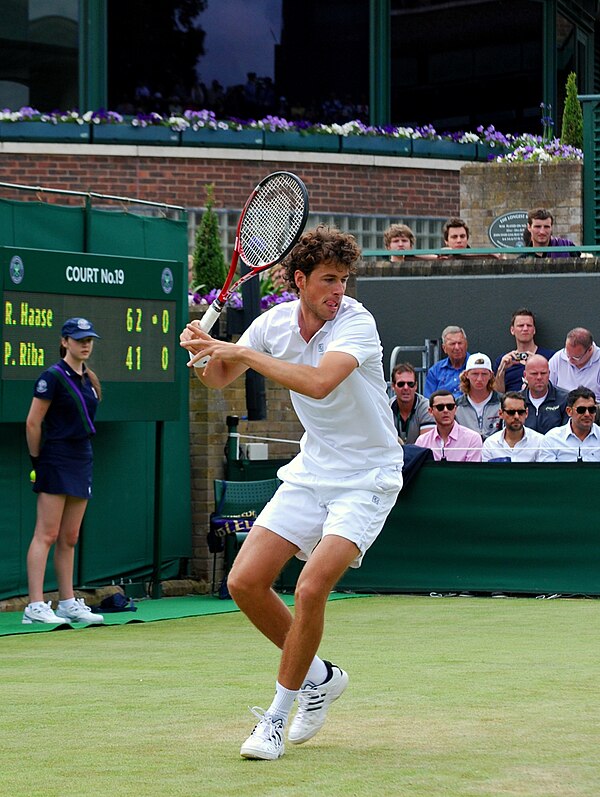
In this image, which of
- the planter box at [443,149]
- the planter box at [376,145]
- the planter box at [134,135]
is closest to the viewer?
the planter box at [134,135]

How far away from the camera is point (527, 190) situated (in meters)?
18.6

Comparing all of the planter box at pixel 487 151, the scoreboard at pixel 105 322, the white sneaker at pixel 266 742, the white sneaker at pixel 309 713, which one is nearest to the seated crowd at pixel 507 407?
the scoreboard at pixel 105 322

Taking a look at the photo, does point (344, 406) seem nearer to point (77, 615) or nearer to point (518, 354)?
point (77, 615)

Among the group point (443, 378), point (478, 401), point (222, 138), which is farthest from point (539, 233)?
point (222, 138)

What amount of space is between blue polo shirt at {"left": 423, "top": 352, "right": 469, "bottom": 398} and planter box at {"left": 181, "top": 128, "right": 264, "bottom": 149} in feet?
21.8

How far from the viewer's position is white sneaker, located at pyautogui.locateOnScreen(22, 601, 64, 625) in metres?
11.2

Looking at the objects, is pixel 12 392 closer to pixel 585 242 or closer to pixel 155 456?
pixel 155 456

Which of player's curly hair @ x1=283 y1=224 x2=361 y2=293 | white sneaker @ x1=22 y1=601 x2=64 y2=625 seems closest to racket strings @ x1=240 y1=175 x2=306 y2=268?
player's curly hair @ x1=283 y1=224 x2=361 y2=293

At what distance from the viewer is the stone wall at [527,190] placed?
61.0 feet

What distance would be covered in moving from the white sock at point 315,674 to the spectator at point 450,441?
7.38 meters

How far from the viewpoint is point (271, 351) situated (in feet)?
20.5

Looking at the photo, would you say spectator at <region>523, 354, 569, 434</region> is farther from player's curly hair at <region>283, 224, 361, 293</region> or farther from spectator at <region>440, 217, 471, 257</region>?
player's curly hair at <region>283, 224, 361, 293</region>

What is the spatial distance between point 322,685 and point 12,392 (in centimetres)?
605

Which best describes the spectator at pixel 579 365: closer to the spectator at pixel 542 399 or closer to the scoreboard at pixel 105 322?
the spectator at pixel 542 399
